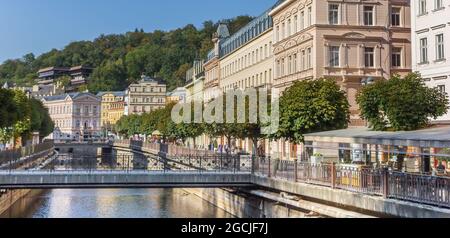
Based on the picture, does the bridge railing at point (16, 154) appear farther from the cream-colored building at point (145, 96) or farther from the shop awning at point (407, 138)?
the cream-colored building at point (145, 96)

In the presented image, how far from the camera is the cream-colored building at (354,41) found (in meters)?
53.2

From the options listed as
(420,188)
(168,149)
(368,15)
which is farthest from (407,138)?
(168,149)

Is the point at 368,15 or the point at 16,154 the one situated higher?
the point at 368,15

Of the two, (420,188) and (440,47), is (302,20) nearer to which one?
(440,47)

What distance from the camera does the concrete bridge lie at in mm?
31594

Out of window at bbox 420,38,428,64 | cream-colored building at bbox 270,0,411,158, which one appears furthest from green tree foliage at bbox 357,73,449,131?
cream-colored building at bbox 270,0,411,158

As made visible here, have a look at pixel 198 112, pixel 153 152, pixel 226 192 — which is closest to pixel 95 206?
pixel 226 192

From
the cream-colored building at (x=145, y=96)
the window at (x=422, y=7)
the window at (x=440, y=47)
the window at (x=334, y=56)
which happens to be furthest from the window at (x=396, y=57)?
the cream-colored building at (x=145, y=96)

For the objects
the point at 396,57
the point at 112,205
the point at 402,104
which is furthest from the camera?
the point at 396,57

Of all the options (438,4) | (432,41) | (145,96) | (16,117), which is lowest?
(16,117)

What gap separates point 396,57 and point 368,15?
4.46 metres

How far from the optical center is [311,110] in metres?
37.0

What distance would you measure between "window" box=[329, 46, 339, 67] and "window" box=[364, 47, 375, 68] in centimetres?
246

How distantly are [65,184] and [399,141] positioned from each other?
17362 mm
